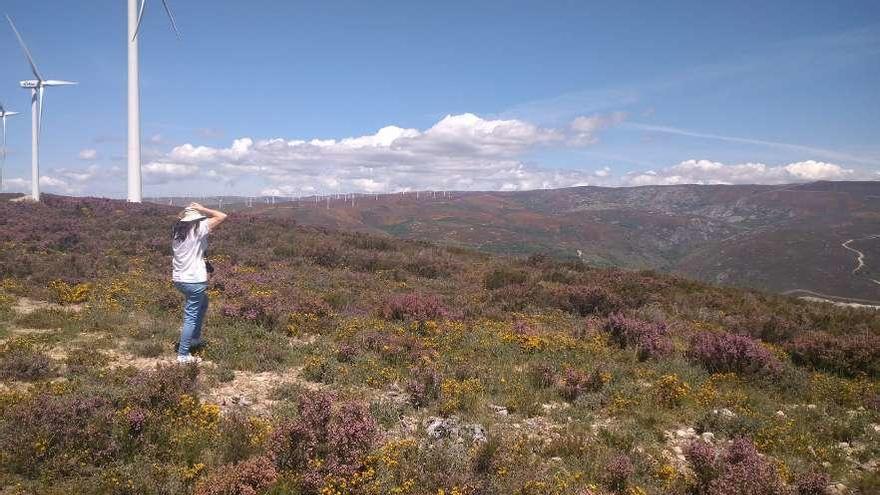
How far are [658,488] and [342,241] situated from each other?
1010 inches

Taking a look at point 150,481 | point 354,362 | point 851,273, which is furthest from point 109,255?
point 851,273

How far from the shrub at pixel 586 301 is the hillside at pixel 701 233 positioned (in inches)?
1640

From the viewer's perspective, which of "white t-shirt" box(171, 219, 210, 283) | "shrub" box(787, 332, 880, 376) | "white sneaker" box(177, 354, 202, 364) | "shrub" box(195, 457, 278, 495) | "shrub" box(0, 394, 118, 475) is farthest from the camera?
"shrub" box(787, 332, 880, 376)

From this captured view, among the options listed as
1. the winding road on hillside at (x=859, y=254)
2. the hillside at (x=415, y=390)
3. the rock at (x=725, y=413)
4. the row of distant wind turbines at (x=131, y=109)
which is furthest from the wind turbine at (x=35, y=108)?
the winding road on hillside at (x=859, y=254)

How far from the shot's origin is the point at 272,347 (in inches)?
414

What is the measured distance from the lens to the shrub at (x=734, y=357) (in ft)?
35.0

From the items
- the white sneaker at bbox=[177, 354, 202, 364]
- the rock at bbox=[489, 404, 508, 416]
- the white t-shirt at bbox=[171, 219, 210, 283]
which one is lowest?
the rock at bbox=[489, 404, 508, 416]

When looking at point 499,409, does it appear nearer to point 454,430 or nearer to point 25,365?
point 454,430

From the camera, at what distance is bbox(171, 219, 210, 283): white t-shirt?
9352 millimetres

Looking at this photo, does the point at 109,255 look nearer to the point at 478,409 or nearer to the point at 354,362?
the point at 354,362

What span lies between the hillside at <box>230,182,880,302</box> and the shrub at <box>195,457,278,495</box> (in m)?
55.5

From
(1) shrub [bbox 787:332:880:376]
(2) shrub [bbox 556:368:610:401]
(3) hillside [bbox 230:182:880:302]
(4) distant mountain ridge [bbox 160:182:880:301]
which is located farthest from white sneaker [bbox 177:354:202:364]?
(4) distant mountain ridge [bbox 160:182:880:301]

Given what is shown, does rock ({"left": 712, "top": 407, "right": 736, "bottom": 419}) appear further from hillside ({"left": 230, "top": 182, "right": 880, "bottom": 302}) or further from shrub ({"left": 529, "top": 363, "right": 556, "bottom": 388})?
hillside ({"left": 230, "top": 182, "right": 880, "bottom": 302})

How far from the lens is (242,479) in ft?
17.8
